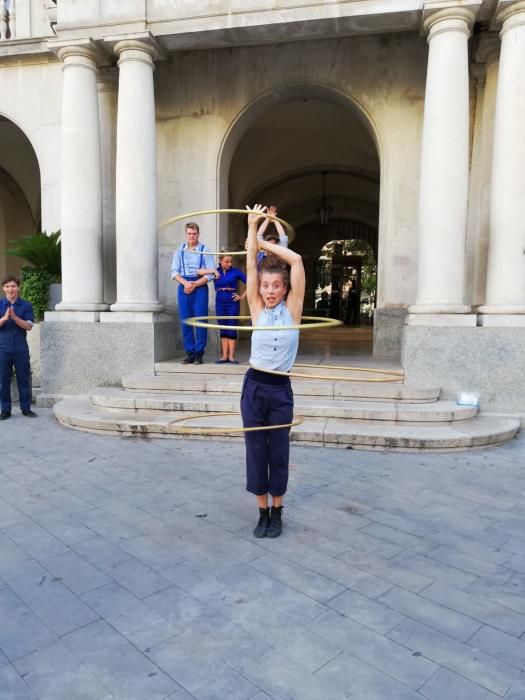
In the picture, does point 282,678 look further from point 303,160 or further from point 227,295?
point 303,160

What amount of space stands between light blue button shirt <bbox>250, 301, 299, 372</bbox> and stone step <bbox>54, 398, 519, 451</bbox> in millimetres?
2556

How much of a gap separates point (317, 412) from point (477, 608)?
13.0 ft

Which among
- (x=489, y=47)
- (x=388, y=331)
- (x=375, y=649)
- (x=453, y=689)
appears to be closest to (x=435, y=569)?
(x=375, y=649)

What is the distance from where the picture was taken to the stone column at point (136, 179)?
27.3ft

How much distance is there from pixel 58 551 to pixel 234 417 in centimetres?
347

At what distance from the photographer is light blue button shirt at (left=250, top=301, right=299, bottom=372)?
3766 millimetres

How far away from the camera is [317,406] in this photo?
6.84 meters

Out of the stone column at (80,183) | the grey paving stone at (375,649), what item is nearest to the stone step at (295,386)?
the stone column at (80,183)

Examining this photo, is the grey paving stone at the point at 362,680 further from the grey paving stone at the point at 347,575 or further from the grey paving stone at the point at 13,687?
the grey paving stone at the point at 13,687

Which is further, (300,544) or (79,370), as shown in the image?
(79,370)

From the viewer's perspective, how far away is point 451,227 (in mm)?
7352

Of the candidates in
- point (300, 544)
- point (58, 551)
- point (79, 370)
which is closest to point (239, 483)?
point (300, 544)

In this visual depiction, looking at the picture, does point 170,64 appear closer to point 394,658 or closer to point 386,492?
point 386,492

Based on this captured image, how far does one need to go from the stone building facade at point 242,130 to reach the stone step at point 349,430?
991mm
